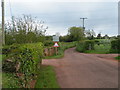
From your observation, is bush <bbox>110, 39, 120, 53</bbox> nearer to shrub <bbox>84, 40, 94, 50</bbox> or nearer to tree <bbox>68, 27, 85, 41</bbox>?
shrub <bbox>84, 40, 94, 50</bbox>

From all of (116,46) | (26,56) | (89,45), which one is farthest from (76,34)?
(26,56)

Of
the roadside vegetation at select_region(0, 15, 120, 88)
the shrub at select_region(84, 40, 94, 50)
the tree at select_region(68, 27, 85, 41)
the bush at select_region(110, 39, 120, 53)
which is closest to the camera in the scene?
the roadside vegetation at select_region(0, 15, 120, 88)

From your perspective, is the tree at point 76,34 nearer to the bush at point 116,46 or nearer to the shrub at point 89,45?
the shrub at point 89,45

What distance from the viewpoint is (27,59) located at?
5145 mm

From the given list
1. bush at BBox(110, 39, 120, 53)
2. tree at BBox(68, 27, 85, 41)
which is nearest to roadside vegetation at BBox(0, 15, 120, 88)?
bush at BBox(110, 39, 120, 53)

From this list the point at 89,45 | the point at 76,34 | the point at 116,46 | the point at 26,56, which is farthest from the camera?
the point at 76,34

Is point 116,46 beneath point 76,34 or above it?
beneath

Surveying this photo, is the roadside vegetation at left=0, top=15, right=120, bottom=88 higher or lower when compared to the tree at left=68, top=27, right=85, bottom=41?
lower

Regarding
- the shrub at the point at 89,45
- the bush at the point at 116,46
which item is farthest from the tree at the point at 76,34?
the bush at the point at 116,46

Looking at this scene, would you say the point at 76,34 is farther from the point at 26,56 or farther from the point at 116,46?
the point at 26,56

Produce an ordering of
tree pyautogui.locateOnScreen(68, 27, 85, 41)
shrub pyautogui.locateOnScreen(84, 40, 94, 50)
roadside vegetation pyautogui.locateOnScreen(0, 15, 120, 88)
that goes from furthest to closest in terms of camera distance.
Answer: tree pyautogui.locateOnScreen(68, 27, 85, 41) → shrub pyautogui.locateOnScreen(84, 40, 94, 50) → roadside vegetation pyautogui.locateOnScreen(0, 15, 120, 88)

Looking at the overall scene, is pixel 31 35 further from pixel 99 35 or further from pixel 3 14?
pixel 99 35

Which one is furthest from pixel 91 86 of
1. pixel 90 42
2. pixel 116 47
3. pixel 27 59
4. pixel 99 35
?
pixel 99 35

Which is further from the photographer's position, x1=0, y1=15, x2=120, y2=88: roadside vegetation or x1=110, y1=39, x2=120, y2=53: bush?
x1=110, y1=39, x2=120, y2=53: bush
